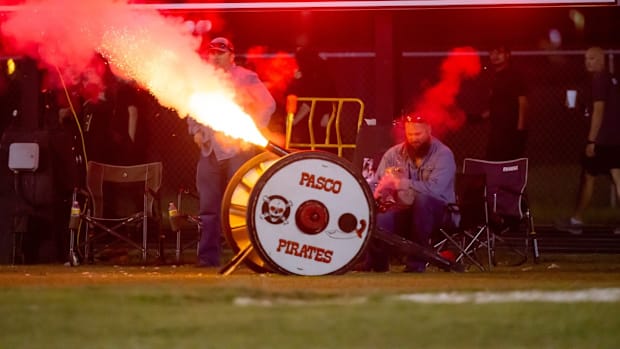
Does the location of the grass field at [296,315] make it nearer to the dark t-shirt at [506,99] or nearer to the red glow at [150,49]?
the red glow at [150,49]

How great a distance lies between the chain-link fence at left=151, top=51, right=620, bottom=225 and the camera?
807 inches

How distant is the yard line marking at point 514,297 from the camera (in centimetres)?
909

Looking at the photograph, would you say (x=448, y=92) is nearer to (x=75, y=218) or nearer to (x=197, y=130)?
(x=75, y=218)

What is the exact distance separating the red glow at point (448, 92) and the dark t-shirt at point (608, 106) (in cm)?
315

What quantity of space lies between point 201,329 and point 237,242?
4.79 m

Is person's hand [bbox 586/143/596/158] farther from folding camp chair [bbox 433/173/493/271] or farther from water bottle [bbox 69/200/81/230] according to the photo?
water bottle [bbox 69/200/81/230]

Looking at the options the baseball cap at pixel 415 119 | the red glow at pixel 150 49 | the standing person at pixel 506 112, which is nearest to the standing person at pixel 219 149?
the red glow at pixel 150 49

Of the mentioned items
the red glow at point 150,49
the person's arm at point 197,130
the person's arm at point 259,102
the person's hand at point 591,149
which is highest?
the red glow at point 150,49

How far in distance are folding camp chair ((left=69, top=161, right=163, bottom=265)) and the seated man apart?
8.62ft

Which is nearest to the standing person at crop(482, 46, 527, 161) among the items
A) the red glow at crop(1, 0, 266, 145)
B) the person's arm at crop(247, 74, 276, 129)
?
the person's arm at crop(247, 74, 276, 129)

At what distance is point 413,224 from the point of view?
13.4m

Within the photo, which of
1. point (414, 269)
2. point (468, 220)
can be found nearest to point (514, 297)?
point (414, 269)

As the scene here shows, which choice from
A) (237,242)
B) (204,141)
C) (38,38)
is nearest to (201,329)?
(237,242)

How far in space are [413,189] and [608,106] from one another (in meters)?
3.92
